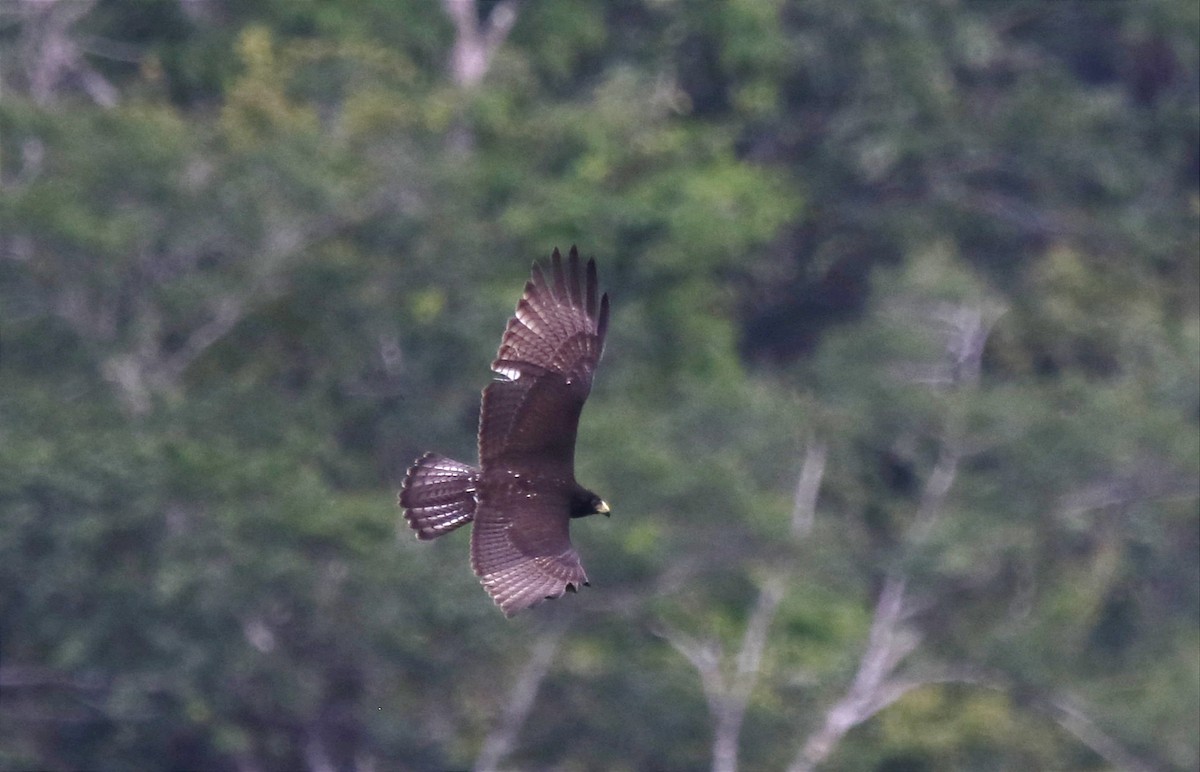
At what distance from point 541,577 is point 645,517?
959 cm

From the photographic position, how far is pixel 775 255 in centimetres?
2814

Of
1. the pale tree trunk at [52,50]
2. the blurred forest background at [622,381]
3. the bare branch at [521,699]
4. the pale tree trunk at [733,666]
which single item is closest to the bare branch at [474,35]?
the blurred forest background at [622,381]

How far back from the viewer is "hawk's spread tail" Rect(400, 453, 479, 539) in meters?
10.9

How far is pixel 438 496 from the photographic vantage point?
35.8 ft

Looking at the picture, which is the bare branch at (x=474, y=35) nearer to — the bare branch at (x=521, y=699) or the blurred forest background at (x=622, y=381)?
the blurred forest background at (x=622, y=381)

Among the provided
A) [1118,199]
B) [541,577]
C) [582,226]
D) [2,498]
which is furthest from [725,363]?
[541,577]

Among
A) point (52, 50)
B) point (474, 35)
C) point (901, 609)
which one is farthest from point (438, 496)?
point (474, 35)

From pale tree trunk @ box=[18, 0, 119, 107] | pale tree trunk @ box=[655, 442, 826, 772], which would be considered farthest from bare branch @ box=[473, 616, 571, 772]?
pale tree trunk @ box=[18, 0, 119, 107]

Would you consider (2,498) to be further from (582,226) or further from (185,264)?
(582,226)

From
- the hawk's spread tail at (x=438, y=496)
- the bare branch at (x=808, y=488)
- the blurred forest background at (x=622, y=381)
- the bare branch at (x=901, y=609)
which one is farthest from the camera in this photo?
the bare branch at (x=808, y=488)

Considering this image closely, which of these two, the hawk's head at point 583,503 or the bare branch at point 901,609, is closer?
the hawk's head at point 583,503

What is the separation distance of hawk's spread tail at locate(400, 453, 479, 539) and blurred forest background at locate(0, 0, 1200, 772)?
7.76m

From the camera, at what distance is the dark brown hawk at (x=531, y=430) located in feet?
35.1

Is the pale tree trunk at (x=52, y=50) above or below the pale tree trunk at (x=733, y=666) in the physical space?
above
